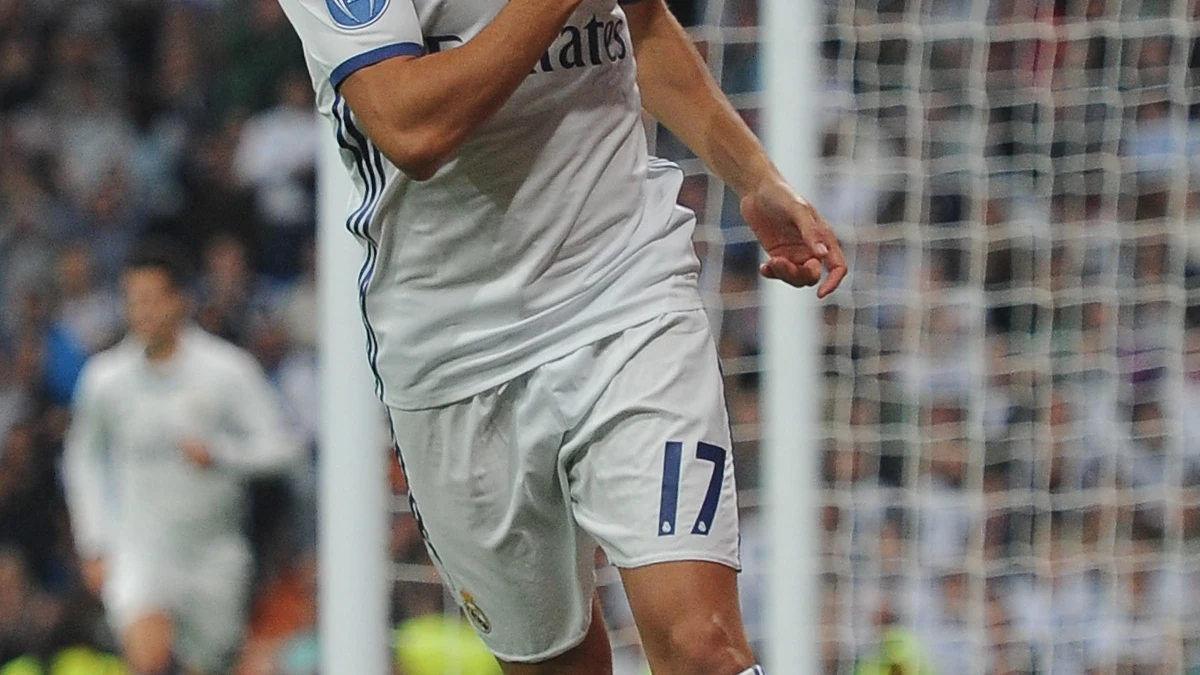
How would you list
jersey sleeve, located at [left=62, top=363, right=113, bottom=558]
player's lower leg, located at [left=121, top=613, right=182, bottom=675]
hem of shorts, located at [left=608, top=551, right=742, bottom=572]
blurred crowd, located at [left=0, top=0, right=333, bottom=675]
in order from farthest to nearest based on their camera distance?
blurred crowd, located at [left=0, top=0, right=333, bottom=675], player's lower leg, located at [left=121, top=613, right=182, bottom=675], jersey sleeve, located at [left=62, top=363, right=113, bottom=558], hem of shorts, located at [left=608, top=551, right=742, bottom=572]

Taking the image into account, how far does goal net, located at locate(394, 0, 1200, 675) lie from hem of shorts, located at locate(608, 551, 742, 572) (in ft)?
7.34

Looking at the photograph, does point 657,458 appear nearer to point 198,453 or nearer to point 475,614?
point 475,614

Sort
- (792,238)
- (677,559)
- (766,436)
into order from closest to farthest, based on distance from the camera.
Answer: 1. (677,559)
2. (792,238)
3. (766,436)

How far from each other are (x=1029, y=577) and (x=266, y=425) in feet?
10.1

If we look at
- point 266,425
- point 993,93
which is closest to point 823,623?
point 993,93

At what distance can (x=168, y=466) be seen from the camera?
695 cm

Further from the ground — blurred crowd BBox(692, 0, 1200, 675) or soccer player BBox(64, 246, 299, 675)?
blurred crowd BBox(692, 0, 1200, 675)

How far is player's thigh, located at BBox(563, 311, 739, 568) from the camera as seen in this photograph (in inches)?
89.4

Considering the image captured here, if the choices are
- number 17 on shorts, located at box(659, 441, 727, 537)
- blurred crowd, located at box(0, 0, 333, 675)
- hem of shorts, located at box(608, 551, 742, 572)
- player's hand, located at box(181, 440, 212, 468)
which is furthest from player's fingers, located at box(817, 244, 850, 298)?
blurred crowd, located at box(0, 0, 333, 675)

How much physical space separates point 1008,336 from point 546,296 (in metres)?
2.82

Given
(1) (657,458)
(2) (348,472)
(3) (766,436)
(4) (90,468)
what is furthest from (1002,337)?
(4) (90,468)

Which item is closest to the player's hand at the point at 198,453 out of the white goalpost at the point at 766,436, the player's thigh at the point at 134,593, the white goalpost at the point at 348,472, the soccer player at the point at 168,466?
the soccer player at the point at 168,466

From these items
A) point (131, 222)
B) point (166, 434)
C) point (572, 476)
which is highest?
point (572, 476)

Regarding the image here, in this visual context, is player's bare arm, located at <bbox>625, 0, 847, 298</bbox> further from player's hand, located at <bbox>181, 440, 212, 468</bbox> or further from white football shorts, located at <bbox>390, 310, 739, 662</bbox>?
player's hand, located at <bbox>181, 440, 212, 468</bbox>
